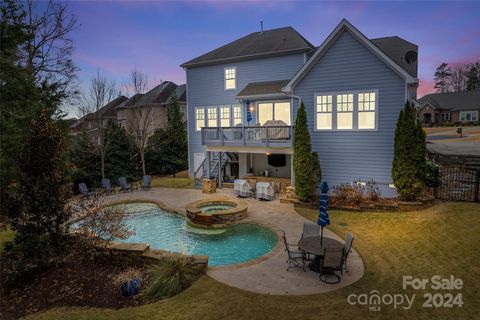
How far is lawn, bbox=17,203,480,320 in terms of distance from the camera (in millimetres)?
6031

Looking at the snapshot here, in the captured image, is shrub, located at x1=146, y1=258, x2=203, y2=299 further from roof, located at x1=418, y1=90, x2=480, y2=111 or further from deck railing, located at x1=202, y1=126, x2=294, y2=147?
roof, located at x1=418, y1=90, x2=480, y2=111

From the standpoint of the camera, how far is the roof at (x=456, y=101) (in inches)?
2218

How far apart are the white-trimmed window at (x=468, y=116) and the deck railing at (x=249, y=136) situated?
192 ft

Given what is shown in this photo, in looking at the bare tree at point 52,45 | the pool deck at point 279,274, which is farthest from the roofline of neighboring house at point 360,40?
the bare tree at point 52,45

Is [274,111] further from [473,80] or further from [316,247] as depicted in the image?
[473,80]

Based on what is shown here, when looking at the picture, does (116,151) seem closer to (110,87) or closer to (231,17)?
(110,87)

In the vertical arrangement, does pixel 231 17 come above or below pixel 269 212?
above

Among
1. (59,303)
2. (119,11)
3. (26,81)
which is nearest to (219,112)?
(119,11)

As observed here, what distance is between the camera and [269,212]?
570 inches

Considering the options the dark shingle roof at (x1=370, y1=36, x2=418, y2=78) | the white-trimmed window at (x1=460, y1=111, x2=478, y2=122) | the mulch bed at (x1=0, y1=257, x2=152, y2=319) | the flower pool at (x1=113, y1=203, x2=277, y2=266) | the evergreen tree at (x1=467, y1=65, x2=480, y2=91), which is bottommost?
the flower pool at (x1=113, y1=203, x2=277, y2=266)

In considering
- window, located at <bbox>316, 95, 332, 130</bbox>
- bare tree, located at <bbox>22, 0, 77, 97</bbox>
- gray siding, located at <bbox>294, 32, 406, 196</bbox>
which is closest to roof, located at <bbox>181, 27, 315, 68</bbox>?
gray siding, located at <bbox>294, 32, 406, 196</bbox>

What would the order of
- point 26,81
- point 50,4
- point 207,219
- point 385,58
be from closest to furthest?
point 26,81, point 207,219, point 385,58, point 50,4

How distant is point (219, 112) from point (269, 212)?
35.0ft

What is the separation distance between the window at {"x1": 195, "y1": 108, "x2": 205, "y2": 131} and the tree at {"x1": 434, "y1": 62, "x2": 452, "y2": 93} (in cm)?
8815
